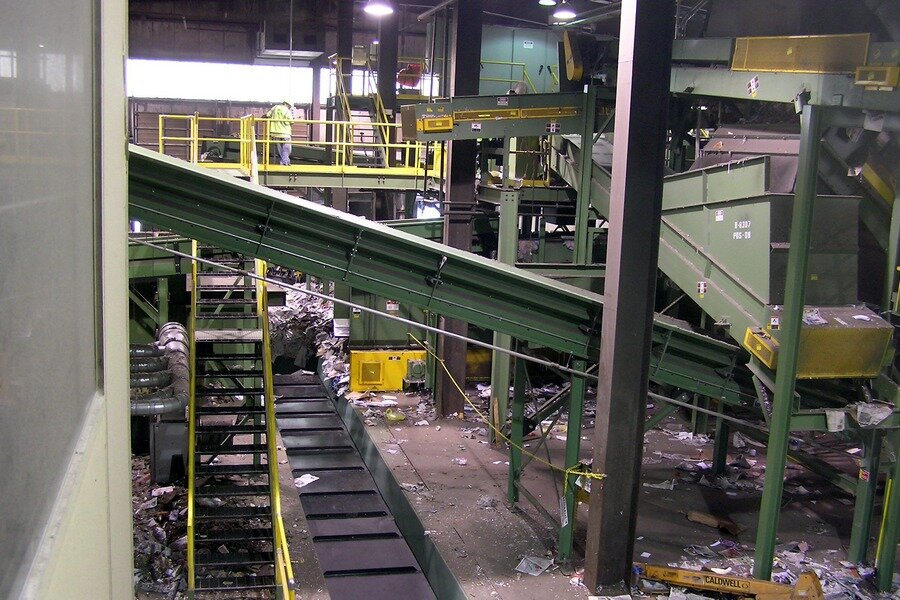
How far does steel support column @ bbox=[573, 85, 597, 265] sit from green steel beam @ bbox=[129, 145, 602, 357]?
296 cm

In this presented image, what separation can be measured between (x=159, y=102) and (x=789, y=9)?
20602 millimetres

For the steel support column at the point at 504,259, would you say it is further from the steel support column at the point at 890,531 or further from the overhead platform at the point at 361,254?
the steel support column at the point at 890,531

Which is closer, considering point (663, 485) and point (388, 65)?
point (663, 485)

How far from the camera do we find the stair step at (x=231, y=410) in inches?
305

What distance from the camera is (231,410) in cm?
790

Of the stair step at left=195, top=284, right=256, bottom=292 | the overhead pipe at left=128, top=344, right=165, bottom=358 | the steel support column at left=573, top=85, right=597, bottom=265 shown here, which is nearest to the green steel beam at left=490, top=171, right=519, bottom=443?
the steel support column at left=573, top=85, right=597, bottom=265

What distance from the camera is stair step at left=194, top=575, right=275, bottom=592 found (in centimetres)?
621

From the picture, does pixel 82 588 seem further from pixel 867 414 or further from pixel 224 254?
pixel 224 254

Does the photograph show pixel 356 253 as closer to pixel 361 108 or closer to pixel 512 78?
pixel 512 78

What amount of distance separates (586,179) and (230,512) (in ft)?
18.9

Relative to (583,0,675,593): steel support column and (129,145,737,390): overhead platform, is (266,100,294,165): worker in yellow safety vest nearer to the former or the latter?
(129,145,737,390): overhead platform

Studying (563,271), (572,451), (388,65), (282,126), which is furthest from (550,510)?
(388,65)

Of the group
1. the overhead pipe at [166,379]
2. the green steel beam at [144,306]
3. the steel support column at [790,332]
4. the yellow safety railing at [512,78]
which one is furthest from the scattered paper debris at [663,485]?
the yellow safety railing at [512,78]

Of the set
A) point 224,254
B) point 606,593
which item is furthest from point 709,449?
point 224,254
